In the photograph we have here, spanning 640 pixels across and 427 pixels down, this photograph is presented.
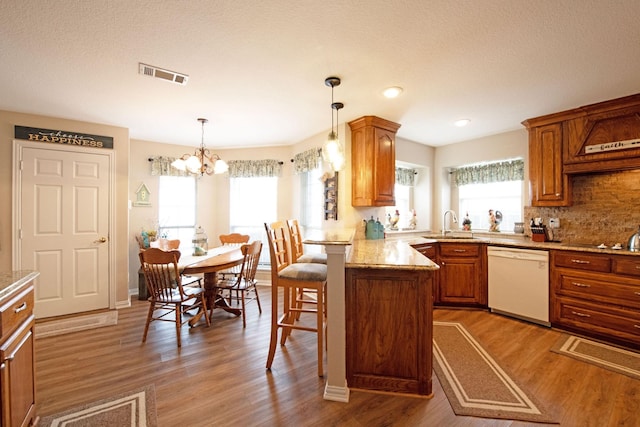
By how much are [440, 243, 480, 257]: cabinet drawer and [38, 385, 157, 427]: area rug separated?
3.51 metres

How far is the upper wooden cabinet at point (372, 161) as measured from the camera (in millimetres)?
3621

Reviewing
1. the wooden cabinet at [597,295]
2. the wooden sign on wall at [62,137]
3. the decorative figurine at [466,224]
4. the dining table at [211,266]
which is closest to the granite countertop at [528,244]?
the wooden cabinet at [597,295]

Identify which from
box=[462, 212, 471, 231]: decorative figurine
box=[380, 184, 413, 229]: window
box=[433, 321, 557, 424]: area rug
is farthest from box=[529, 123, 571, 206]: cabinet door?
box=[433, 321, 557, 424]: area rug

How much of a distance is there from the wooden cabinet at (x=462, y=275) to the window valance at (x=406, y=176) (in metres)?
1.36

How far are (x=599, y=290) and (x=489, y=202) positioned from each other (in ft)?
6.27

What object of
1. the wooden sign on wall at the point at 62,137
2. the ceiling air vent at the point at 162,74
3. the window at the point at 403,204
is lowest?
the window at the point at 403,204

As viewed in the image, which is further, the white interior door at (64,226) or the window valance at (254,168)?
the window valance at (254,168)

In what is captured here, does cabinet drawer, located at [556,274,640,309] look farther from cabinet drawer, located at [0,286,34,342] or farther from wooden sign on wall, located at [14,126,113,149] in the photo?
wooden sign on wall, located at [14,126,113,149]

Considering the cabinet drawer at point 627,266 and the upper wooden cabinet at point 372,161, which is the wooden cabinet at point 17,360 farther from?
the cabinet drawer at point 627,266

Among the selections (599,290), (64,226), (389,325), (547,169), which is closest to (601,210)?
(547,169)

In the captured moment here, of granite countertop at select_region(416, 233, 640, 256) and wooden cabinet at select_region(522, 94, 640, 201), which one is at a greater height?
wooden cabinet at select_region(522, 94, 640, 201)

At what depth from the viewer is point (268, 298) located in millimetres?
4250

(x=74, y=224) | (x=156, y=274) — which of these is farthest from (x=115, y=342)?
(x=74, y=224)

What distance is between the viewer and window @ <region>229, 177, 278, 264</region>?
17.0ft
